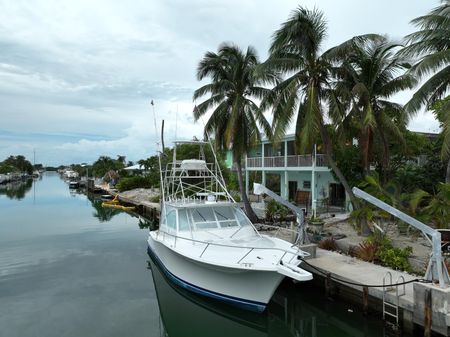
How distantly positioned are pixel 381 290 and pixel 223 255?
164 inches

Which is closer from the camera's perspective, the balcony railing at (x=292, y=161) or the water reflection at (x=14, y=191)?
the balcony railing at (x=292, y=161)

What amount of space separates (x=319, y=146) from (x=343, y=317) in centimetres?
1347

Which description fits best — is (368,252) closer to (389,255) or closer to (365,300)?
(389,255)

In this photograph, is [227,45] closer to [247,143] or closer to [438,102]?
[247,143]

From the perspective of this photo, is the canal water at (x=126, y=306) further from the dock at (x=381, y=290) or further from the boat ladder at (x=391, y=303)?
the dock at (x=381, y=290)

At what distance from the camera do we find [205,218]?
12.9m

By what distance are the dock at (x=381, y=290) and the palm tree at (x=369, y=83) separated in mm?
5610

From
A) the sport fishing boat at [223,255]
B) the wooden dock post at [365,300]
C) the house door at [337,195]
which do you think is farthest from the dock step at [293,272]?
the house door at [337,195]

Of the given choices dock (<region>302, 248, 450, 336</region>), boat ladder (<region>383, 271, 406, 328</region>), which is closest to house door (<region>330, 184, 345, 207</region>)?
dock (<region>302, 248, 450, 336</region>)

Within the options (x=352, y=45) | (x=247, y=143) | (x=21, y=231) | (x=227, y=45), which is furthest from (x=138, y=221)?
(x=352, y=45)

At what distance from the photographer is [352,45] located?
14.2 metres

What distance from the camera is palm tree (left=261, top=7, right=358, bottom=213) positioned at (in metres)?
15.2

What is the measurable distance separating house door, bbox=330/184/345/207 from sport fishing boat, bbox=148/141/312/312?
1331 cm

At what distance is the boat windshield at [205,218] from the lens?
12.6 meters
